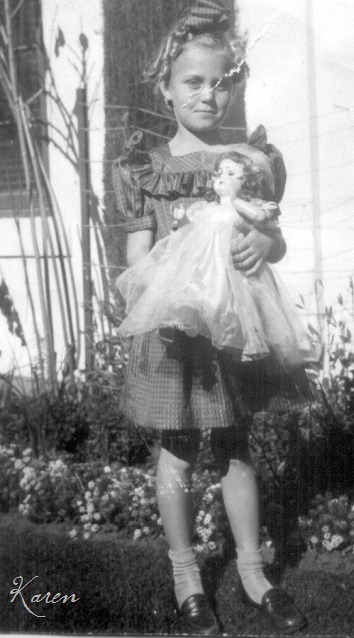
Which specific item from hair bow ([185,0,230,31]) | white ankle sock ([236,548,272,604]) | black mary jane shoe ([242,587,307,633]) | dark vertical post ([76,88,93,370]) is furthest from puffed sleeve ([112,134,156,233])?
black mary jane shoe ([242,587,307,633])

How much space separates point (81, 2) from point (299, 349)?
1.37 meters

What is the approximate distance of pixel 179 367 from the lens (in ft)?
6.75

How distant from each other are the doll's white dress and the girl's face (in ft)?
0.83

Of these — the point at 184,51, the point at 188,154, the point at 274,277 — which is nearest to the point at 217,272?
the point at 274,277

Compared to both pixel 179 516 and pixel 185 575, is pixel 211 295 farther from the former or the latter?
pixel 185 575

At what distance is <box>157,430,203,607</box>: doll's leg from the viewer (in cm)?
214

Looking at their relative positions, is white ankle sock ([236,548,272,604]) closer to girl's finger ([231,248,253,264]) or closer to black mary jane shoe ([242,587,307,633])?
black mary jane shoe ([242,587,307,633])

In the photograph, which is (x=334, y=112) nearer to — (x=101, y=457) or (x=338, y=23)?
(x=338, y=23)

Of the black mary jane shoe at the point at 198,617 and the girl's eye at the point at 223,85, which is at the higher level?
the girl's eye at the point at 223,85

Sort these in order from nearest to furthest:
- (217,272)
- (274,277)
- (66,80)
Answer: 1. (217,272)
2. (274,277)
3. (66,80)

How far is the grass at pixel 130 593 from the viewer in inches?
86.3

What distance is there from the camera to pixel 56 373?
3.21m

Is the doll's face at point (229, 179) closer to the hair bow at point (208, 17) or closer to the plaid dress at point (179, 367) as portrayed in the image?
the plaid dress at point (179, 367)

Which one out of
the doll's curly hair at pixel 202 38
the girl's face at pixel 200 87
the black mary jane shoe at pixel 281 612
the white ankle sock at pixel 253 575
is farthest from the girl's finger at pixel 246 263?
the black mary jane shoe at pixel 281 612
